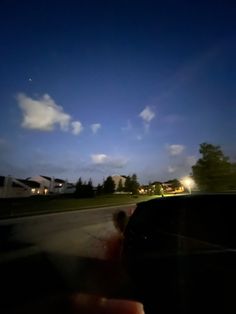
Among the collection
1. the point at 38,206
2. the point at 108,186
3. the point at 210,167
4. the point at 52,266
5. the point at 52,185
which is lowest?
the point at 52,266

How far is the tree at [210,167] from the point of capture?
5675cm

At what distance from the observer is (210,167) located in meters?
58.8

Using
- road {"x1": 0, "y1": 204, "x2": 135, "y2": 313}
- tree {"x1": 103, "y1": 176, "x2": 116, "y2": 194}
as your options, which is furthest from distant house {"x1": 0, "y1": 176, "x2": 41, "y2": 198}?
road {"x1": 0, "y1": 204, "x2": 135, "y2": 313}

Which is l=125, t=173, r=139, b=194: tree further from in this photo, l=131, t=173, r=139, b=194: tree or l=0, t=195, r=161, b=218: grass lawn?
l=0, t=195, r=161, b=218: grass lawn

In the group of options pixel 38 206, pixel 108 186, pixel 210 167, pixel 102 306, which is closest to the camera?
pixel 102 306

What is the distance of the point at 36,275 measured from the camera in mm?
6918

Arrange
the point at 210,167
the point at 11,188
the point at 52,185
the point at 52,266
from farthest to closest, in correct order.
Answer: the point at 52,185 → the point at 11,188 → the point at 210,167 → the point at 52,266

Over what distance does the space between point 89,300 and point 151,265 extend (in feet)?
6.04

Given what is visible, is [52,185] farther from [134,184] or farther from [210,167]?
[210,167]

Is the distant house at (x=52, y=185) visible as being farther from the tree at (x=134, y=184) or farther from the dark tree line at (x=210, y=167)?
the dark tree line at (x=210, y=167)

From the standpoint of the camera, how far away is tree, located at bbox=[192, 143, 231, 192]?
56750 mm

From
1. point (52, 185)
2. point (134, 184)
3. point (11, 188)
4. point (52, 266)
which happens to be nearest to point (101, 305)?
point (52, 266)

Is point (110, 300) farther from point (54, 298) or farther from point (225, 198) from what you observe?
point (225, 198)

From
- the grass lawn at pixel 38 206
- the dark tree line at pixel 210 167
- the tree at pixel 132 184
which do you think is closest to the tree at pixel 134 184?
the tree at pixel 132 184
